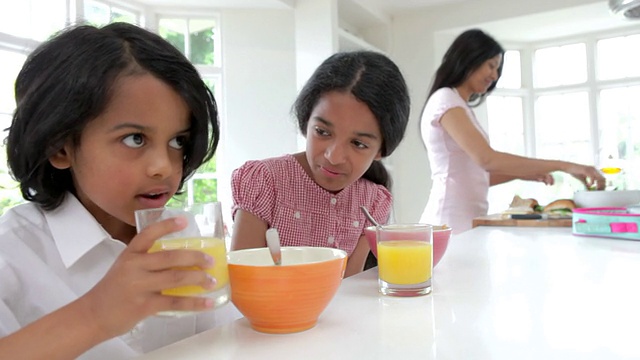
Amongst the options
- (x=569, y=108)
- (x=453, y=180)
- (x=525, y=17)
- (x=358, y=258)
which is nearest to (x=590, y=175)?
(x=453, y=180)

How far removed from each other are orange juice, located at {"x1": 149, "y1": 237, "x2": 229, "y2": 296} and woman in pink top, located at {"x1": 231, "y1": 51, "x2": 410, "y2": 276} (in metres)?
0.58

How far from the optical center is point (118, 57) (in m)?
0.71

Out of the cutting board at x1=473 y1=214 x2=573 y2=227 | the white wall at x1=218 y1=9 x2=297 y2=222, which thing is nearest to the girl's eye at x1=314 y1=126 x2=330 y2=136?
the cutting board at x1=473 y1=214 x2=573 y2=227

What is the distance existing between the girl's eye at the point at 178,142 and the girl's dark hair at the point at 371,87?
442 millimetres

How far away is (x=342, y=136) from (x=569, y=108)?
4.98 meters

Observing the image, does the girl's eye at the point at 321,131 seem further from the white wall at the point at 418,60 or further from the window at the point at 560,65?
the window at the point at 560,65

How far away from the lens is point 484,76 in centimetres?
205

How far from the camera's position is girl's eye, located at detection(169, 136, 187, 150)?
0.74m

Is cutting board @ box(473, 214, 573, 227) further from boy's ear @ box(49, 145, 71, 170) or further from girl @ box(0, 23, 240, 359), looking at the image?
boy's ear @ box(49, 145, 71, 170)

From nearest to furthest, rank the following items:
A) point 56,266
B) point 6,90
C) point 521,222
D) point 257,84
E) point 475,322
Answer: point 475,322 → point 56,266 → point 521,222 → point 6,90 → point 257,84

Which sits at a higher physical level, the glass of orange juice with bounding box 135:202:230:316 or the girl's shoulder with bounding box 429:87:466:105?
the girl's shoulder with bounding box 429:87:466:105

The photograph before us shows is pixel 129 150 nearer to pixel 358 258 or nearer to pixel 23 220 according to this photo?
pixel 23 220

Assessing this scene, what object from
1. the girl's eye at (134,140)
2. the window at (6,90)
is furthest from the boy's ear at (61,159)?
the window at (6,90)

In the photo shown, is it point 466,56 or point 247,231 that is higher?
point 466,56
